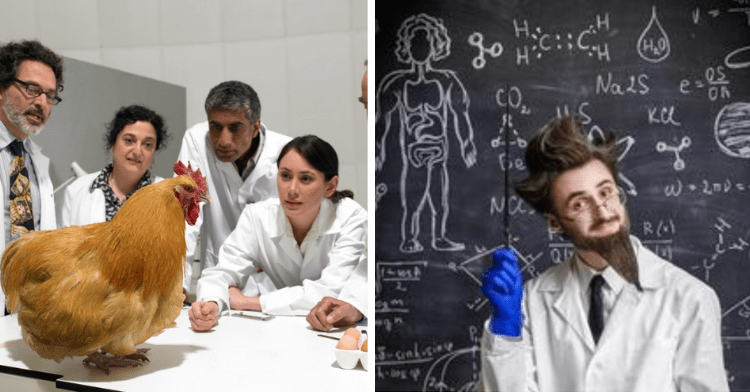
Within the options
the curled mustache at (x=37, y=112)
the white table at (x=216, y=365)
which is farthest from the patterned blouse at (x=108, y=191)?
the white table at (x=216, y=365)

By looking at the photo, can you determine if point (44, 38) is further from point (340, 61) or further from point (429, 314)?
point (429, 314)

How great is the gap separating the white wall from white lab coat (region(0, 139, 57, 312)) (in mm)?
318

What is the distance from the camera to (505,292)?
151 centimetres

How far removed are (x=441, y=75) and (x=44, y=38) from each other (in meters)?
1.22

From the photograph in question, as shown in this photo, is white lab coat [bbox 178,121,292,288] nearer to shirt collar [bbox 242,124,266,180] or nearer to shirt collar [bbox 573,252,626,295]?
shirt collar [bbox 242,124,266,180]

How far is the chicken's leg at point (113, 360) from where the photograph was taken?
4.85ft

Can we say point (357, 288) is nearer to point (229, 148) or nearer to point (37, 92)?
point (229, 148)

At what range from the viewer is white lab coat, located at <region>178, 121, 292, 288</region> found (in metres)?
1.61

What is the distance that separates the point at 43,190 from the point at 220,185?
580 millimetres

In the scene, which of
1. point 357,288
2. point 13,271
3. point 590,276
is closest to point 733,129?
point 590,276

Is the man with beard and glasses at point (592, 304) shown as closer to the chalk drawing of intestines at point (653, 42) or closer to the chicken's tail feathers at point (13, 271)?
the chalk drawing of intestines at point (653, 42)

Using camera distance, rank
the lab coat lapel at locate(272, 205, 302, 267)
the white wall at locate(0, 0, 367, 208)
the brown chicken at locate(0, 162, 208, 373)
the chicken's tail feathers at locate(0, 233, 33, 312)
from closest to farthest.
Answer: the brown chicken at locate(0, 162, 208, 373)
the chicken's tail feathers at locate(0, 233, 33, 312)
the white wall at locate(0, 0, 367, 208)
the lab coat lapel at locate(272, 205, 302, 267)

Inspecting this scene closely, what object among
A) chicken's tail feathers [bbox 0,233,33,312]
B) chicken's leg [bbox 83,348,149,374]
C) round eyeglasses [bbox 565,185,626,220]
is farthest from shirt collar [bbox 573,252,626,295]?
chicken's tail feathers [bbox 0,233,33,312]

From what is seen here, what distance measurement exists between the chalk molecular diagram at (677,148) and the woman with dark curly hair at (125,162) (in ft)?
4.50
